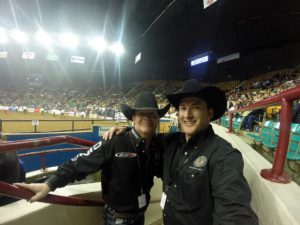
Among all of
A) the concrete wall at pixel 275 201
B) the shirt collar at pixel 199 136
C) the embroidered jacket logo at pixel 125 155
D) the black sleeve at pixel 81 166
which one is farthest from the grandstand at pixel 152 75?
the embroidered jacket logo at pixel 125 155

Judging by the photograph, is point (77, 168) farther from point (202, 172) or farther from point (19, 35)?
point (19, 35)

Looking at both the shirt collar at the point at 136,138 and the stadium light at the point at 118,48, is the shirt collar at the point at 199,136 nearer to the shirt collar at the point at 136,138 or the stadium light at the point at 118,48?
the shirt collar at the point at 136,138

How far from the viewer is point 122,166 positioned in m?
1.61

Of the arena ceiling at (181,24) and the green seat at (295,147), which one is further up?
the arena ceiling at (181,24)

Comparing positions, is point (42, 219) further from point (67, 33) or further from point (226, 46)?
point (67, 33)

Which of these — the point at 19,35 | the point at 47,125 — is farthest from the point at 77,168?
the point at 19,35

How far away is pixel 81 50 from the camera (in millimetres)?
29281

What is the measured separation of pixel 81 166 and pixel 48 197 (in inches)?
9.9

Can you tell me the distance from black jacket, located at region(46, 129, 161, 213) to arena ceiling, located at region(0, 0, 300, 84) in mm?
11701

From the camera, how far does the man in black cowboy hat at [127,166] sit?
1.56 metres

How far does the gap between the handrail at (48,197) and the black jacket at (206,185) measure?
0.70 m

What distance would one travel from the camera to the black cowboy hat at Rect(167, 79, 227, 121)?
134 cm

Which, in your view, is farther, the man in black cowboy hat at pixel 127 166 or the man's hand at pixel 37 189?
the man in black cowboy hat at pixel 127 166

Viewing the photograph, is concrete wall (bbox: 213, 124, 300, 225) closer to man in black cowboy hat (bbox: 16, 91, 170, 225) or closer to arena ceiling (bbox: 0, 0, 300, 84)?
man in black cowboy hat (bbox: 16, 91, 170, 225)
